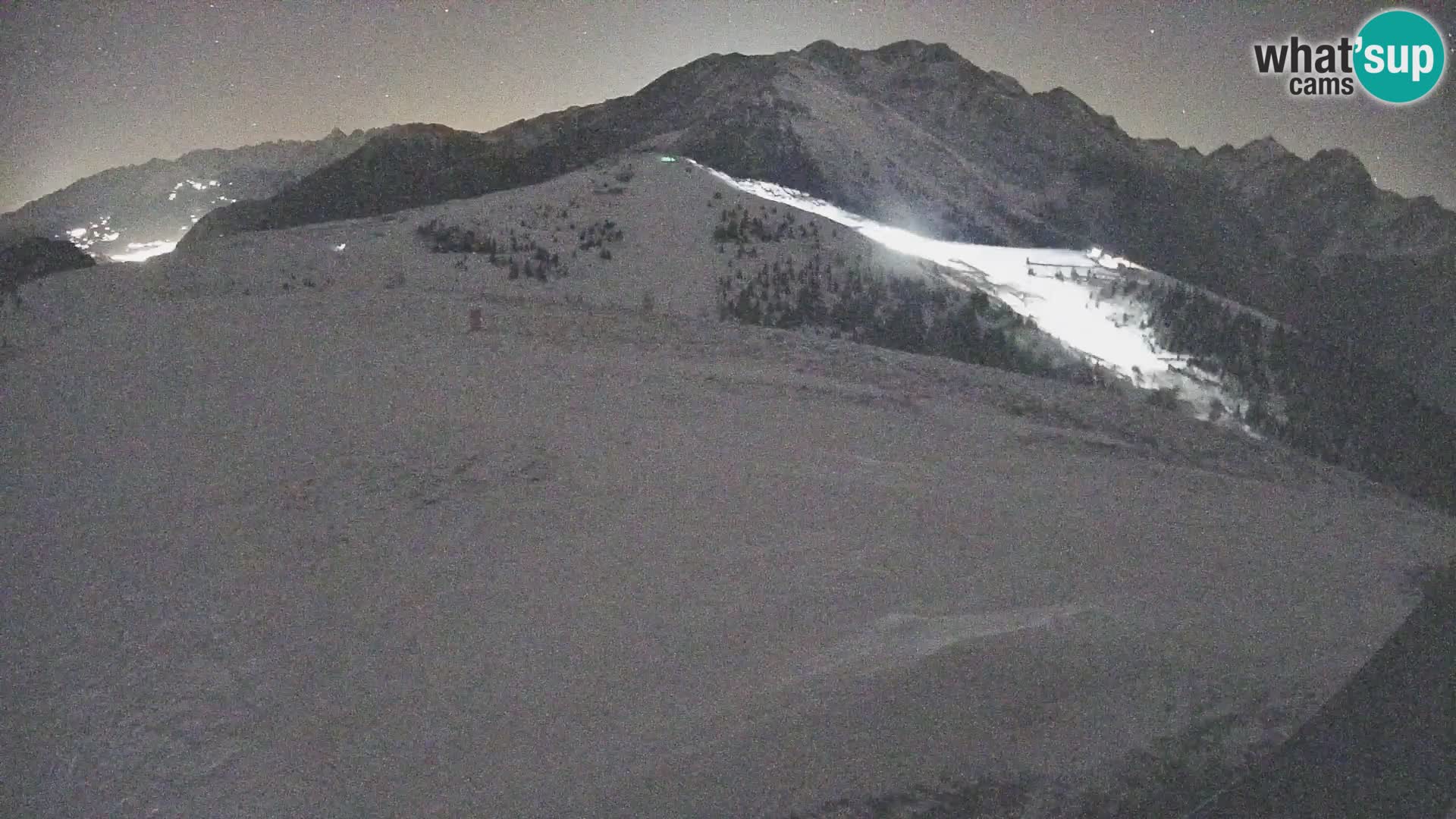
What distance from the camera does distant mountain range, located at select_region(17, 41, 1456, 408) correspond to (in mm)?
46812

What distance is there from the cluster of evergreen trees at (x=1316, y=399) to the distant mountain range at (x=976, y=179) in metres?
14.6

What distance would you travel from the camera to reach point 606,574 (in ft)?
21.8

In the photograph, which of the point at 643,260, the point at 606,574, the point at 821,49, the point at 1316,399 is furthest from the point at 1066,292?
the point at 821,49

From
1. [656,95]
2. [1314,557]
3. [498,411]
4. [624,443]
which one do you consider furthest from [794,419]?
[656,95]

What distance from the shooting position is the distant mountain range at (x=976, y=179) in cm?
4681

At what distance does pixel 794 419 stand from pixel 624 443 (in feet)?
7.09

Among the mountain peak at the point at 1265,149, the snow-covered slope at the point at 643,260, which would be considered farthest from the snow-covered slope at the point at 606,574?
the mountain peak at the point at 1265,149

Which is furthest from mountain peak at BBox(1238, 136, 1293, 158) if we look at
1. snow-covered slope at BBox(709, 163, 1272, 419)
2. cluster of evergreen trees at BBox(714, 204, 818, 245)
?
cluster of evergreen trees at BBox(714, 204, 818, 245)

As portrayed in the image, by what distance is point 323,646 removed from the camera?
5734 mm

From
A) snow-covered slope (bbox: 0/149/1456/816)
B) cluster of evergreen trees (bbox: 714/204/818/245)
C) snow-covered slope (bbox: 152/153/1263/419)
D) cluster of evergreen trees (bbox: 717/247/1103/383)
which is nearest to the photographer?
snow-covered slope (bbox: 0/149/1456/816)

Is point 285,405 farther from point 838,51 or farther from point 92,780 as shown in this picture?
point 838,51

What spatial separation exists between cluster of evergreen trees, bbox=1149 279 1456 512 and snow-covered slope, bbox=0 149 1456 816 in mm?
8236

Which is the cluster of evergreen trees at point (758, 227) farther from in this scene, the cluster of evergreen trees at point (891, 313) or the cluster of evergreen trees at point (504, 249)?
the cluster of evergreen trees at point (504, 249)

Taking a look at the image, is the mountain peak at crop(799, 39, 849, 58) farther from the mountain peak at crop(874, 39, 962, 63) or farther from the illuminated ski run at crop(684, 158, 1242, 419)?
the illuminated ski run at crop(684, 158, 1242, 419)
